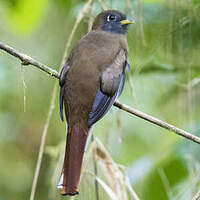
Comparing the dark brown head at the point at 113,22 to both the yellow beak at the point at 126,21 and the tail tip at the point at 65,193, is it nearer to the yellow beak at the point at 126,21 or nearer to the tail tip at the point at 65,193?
the yellow beak at the point at 126,21

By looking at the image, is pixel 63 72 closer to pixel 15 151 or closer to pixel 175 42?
pixel 175 42

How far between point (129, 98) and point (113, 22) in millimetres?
1432

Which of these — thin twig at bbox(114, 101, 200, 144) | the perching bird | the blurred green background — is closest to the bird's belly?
the perching bird

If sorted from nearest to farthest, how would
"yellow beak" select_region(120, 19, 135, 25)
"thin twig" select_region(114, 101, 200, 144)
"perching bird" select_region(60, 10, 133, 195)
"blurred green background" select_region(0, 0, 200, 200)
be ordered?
"thin twig" select_region(114, 101, 200, 144) < "perching bird" select_region(60, 10, 133, 195) < "blurred green background" select_region(0, 0, 200, 200) < "yellow beak" select_region(120, 19, 135, 25)

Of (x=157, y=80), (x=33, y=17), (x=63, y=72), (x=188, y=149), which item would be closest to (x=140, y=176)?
(x=188, y=149)

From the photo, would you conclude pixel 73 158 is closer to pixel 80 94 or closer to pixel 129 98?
pixel 80 94

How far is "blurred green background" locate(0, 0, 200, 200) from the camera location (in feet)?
10.3

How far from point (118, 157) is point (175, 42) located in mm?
1769

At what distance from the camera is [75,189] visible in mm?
2625

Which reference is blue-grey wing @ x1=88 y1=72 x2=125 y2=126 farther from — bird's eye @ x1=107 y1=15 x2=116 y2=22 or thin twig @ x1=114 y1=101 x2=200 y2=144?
bird's eye @ x1=107 y1=15 x2=116 y2=22

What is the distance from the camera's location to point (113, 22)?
3629mm

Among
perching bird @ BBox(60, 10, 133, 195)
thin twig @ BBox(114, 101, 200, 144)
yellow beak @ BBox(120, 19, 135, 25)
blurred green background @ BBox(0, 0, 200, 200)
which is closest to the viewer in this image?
thin twig @ BBox(114, 101, 200, 144)

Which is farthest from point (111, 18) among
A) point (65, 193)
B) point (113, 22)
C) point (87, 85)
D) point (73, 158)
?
point (65, 193)

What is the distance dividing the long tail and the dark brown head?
880mm
